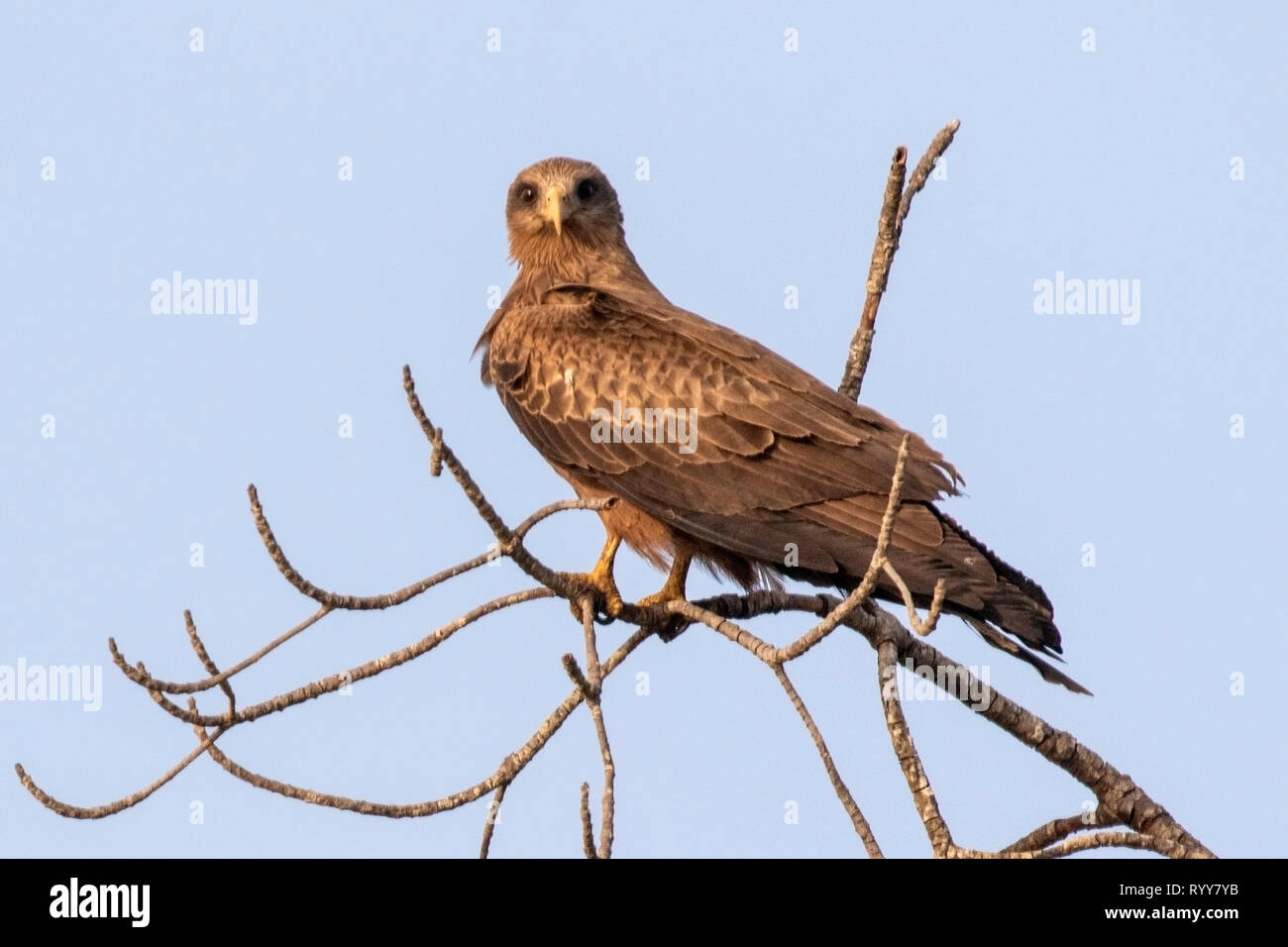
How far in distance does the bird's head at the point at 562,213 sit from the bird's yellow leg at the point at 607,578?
2414mm

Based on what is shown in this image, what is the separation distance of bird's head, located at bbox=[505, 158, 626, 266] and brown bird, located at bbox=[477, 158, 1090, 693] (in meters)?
0.76

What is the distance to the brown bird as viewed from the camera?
717cm

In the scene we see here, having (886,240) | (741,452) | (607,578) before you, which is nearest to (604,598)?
(607,578)

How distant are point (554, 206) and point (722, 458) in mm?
2418

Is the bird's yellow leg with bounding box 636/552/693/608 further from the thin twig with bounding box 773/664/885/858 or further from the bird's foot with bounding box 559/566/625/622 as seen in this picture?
the thin twig with bounding box 773/664/885/858

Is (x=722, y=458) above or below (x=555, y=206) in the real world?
below

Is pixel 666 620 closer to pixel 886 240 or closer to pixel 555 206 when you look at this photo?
pixel 886 240

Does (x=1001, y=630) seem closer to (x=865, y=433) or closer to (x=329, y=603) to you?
(x=865, y=433)

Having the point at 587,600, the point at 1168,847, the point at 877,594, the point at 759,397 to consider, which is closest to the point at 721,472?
the point at 759,397

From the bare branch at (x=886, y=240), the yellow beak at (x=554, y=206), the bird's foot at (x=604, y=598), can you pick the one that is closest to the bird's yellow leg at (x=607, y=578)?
the bird's foot at (x=604, y=598)

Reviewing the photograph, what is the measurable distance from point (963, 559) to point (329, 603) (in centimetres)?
312

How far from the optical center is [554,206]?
9.57 meters

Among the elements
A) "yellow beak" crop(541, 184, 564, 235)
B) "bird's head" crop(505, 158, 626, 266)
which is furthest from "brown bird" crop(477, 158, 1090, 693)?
"bird's head" crop(505, 158, 626, 266)

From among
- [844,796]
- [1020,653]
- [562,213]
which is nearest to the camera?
[844,796]
